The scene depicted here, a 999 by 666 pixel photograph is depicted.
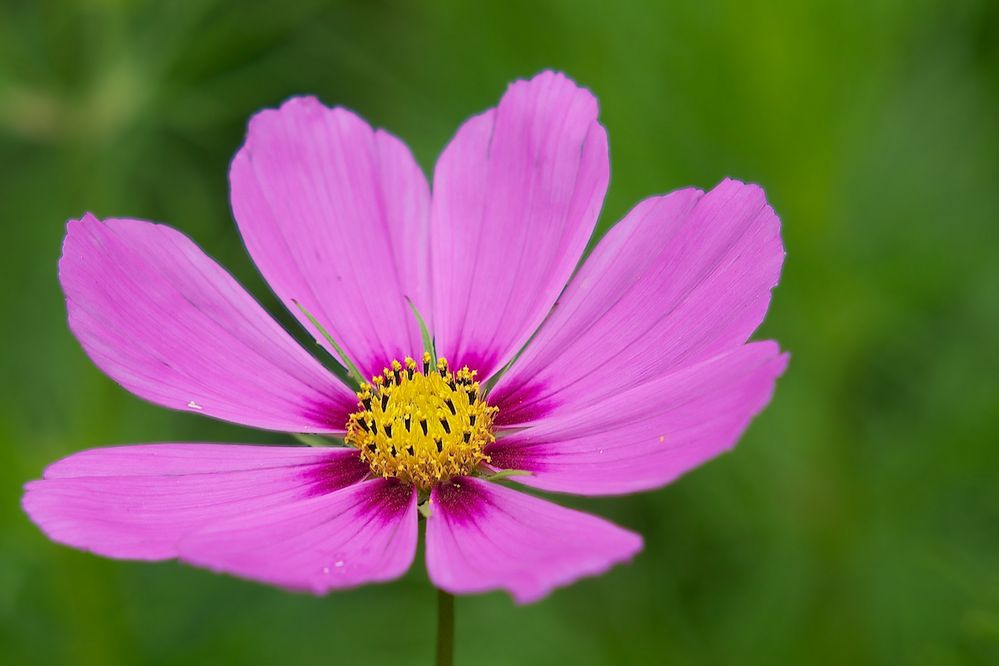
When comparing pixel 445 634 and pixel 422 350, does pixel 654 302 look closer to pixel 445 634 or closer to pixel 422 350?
pixel 422 350

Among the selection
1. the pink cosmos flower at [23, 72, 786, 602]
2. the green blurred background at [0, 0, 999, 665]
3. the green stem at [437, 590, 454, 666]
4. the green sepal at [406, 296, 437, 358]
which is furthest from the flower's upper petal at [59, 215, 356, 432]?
the green blurred background at [0, 0, 999, 665]

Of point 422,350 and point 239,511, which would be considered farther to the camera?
point 422,350

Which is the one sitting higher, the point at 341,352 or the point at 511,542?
the point at 341,352

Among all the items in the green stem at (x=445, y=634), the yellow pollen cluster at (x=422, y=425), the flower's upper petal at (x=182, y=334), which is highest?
the flower's upper petal at (x=182, y=334)

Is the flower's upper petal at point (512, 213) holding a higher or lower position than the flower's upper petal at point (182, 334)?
higher

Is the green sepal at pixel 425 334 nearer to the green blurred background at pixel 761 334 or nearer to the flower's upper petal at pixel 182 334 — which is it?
the flower's upper petal at pixel 182 334

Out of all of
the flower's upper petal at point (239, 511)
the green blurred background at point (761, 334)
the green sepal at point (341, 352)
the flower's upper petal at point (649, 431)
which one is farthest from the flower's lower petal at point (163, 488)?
the green blurred background at point (761, 334)

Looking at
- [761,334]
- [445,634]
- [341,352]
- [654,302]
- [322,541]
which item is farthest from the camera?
[761,334]

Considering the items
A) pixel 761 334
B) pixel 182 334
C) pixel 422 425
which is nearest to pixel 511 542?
pixel 422 425
